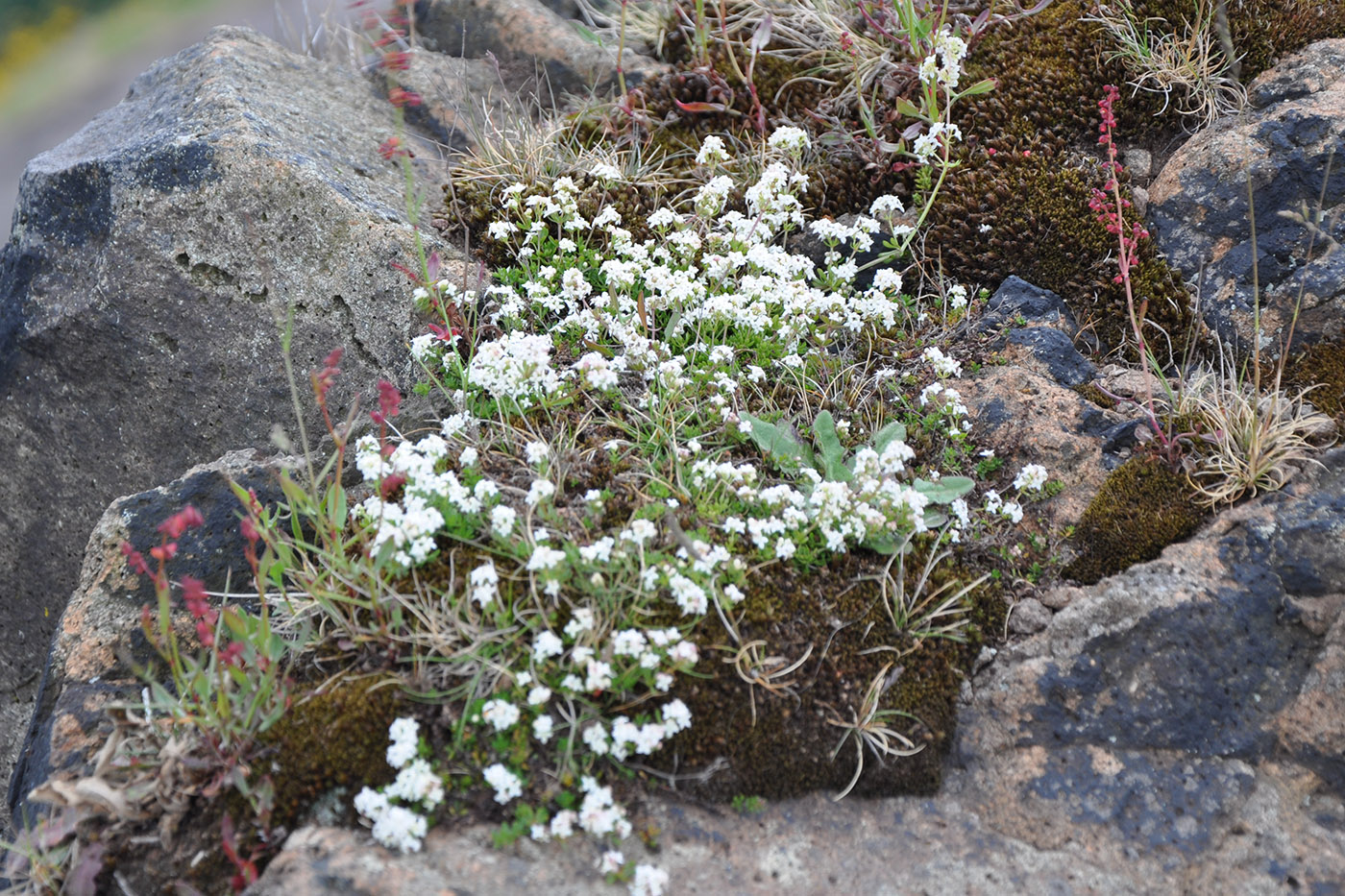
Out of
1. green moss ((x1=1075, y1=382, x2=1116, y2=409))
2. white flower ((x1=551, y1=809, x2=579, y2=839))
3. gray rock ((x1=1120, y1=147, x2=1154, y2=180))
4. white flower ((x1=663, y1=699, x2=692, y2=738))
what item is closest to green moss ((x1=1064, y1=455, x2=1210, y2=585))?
green moss ((x1=1075, y1=382, x2=1116, y2=409))

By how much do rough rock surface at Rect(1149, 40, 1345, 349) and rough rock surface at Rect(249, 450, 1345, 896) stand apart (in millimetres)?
1074

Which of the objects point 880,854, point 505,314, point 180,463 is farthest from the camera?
point 180,463

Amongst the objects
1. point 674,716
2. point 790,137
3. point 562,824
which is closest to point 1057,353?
point 790,137

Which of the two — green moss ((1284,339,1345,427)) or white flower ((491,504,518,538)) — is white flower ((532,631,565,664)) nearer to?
white flower ((491,504,518,538))

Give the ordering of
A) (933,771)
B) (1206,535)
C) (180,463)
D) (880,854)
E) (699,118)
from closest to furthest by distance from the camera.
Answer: (880,854), (933,771), (1206,535), (180,463), (699,118)

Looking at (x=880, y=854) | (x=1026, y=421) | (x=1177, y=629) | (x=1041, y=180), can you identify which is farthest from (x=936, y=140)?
(x=880, y=854)

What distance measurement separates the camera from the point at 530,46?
6820mm

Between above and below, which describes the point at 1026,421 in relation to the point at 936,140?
below

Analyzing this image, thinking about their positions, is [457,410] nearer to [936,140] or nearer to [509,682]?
[509,682]

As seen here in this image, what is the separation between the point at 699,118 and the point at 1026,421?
305 centimetres

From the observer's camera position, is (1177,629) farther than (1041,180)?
No

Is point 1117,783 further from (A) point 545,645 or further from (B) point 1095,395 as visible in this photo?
(A) point 545,645

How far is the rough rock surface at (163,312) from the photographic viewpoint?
15.3 feet

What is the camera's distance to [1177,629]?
3.31m
